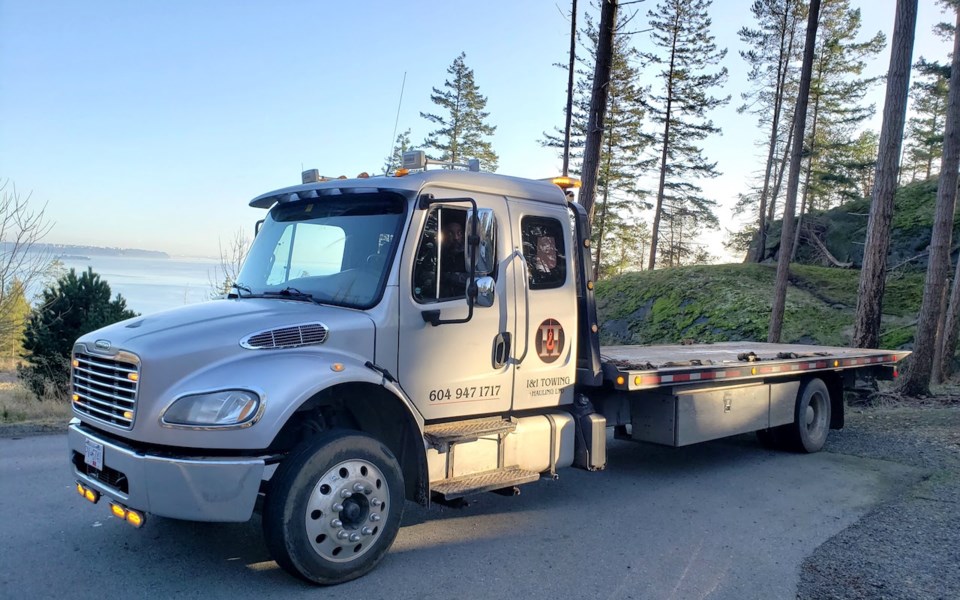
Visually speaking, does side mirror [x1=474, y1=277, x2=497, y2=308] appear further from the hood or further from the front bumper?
the front bumper

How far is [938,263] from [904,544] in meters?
9.56

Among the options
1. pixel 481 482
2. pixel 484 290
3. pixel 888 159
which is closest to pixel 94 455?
pixel 481 482

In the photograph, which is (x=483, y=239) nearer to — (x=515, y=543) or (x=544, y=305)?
(x=544, y=305)

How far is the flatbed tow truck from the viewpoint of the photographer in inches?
156

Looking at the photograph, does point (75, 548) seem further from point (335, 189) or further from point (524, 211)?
point (524, 211)

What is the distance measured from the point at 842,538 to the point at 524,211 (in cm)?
357

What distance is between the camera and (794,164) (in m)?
17.9

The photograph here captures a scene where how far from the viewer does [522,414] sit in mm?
5699

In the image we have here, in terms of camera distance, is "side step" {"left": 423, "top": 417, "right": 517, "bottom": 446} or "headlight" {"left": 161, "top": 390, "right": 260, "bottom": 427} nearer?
"headlight" {"left": 161, "top": 390, "right": 260, "bottom": 427}

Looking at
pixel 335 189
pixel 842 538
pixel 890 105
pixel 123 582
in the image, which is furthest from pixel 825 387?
pixel 123 582

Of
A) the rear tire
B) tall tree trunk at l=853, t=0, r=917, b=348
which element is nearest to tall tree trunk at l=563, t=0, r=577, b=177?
tall tree trunk at l=853, t=0, r=917, b=348

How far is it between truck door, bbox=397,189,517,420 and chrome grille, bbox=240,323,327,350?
0.61m

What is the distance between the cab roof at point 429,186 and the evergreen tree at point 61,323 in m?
11.3

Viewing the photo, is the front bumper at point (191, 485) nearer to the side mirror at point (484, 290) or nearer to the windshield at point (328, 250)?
the windshield at point (328, 250)
